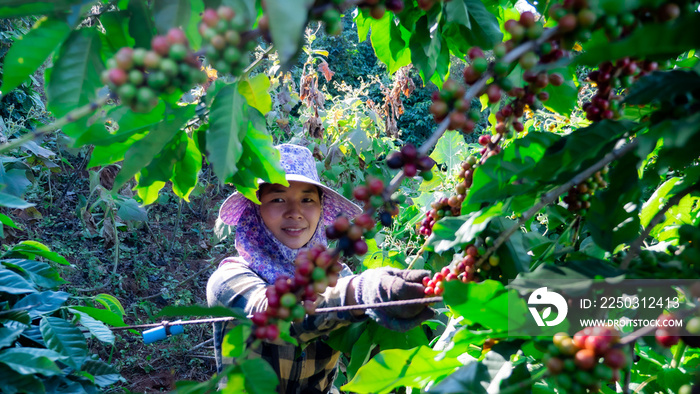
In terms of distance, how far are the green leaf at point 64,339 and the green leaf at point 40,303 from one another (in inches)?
1.4

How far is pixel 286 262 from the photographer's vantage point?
175 cm

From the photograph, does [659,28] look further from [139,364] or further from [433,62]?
[139,364]

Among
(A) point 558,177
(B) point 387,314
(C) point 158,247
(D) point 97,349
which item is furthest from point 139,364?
(A) point 558,177

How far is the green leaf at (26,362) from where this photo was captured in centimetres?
87

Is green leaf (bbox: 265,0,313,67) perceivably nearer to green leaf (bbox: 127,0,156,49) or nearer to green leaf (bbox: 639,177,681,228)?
green leaf (bbox: 127,0,156,49)

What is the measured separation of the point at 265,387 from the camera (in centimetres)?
63

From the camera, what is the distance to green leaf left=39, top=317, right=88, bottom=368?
1.04 metres

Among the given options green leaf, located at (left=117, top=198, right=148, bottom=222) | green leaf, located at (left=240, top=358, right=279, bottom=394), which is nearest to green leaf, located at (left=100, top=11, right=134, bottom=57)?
green leaf, located at (left=240, top=358, right=279, bottom=394)

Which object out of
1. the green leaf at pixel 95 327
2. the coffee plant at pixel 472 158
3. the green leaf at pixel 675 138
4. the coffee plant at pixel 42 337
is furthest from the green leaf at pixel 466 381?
the green leaf at pixel 95 327

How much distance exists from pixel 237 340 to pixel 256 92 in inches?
16.2

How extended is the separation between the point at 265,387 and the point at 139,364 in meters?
3.19

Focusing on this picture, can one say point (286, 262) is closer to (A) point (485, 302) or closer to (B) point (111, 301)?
(B) point (111, 301)

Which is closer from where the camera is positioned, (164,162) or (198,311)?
(198,311)

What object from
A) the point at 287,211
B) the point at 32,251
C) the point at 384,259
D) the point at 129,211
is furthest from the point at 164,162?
the point at 129,211
